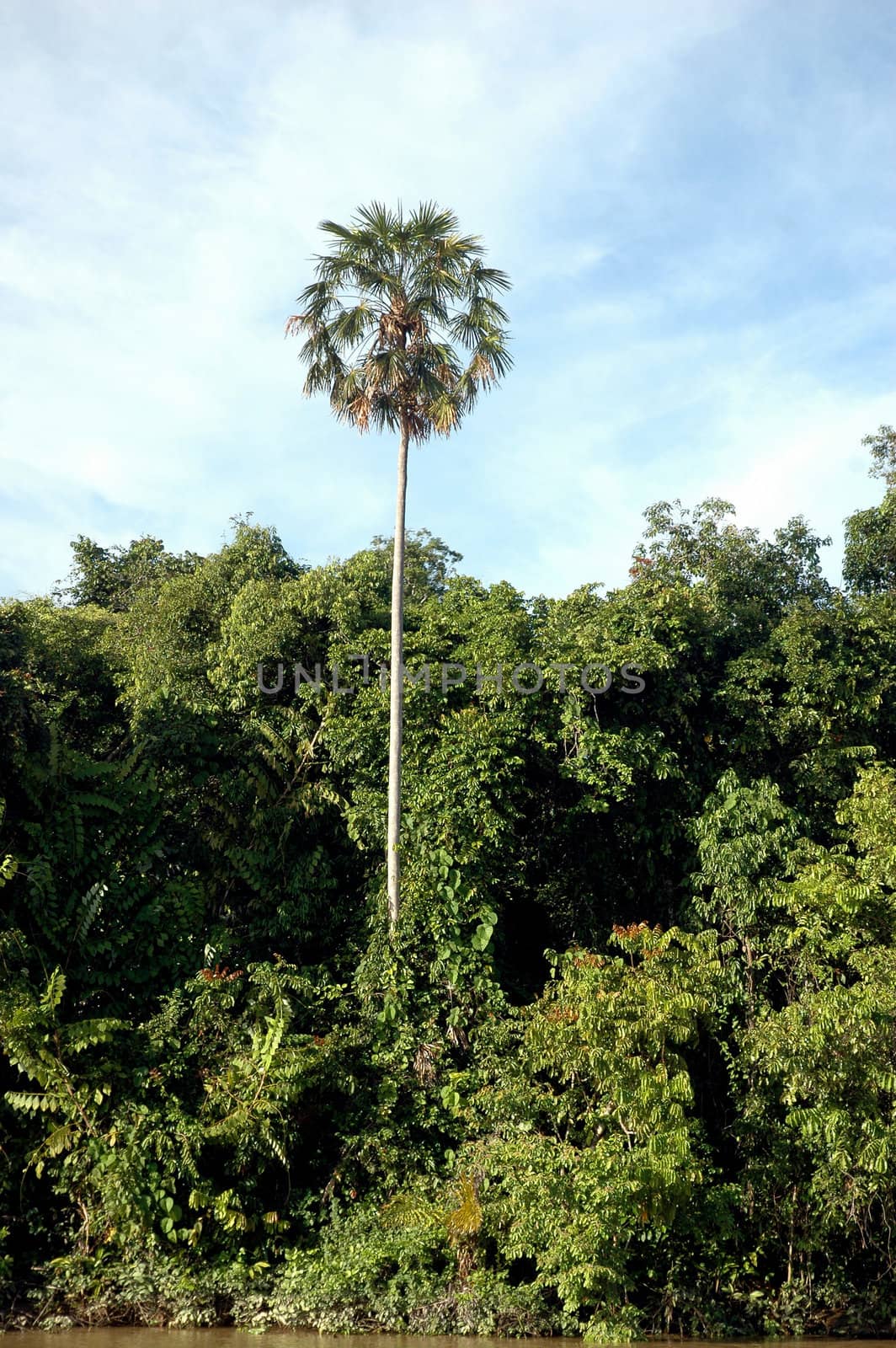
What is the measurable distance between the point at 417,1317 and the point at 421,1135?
245 cm

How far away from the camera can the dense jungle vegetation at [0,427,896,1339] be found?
37.2 ft

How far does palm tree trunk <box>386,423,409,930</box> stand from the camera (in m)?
14.7

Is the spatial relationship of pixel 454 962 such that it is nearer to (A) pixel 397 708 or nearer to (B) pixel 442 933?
(B) pixel 442 933

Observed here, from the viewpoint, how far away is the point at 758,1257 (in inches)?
484

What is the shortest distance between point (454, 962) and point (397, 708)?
3.24 m

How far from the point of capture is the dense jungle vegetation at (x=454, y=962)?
11352mm

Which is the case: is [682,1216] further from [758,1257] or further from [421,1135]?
[421,1135]

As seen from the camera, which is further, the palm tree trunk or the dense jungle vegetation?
the palm tree trunk

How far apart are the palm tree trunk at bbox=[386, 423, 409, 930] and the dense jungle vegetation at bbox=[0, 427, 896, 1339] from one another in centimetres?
26

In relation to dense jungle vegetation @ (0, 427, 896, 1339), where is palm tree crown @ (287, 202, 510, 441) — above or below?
above

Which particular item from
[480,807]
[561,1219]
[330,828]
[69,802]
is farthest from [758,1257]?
[69,802]

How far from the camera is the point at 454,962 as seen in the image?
46.5 ft

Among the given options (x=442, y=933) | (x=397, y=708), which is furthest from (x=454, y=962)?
(x=397, y=708)

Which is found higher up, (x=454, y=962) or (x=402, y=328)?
(x=402, y=328)
